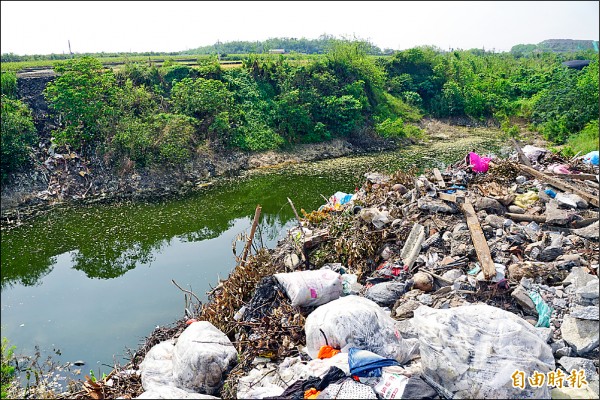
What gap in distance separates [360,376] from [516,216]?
10.9ft

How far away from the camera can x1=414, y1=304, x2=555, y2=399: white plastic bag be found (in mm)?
2744

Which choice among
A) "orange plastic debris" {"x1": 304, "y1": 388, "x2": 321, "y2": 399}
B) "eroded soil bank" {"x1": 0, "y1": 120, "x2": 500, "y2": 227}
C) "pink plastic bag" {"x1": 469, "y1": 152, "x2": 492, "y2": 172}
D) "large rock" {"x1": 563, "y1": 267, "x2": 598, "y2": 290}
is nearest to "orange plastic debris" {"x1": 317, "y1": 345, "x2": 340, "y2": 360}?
"orange plastic debris" {"x1": 304, "y1": 388, "x2": 321, "y2": 399}

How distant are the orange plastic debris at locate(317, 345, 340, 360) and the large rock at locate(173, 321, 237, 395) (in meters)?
0.78

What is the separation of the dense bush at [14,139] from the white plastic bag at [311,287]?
9321 millimetres

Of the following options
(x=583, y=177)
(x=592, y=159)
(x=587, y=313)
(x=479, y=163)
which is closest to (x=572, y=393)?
(x=587, y=313)

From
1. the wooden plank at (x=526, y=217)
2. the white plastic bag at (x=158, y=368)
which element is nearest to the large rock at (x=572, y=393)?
the wooden plank at (x=526, y=217)

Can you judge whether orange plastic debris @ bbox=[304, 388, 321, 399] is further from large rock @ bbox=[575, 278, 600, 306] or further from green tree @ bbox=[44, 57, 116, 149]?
green tree @ bbox=[44, 57, 116, 149]

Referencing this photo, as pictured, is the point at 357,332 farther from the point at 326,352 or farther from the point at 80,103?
the point at 80,103

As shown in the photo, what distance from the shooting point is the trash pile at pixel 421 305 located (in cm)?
289

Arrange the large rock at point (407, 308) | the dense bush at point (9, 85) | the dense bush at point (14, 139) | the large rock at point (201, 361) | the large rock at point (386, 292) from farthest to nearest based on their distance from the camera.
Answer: the dense bush at point (9, 85), the dense bush at point (14, 139), the large rock at point (386, 292), the large rock at point (407, 308), the large rock at point (201, 361)

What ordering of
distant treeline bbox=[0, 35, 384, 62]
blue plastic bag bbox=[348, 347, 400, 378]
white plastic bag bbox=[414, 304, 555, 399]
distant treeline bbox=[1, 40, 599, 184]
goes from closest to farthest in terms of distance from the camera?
white plastic bag bbox=[414, 304, 555, 399] < blue plastic bag bbox=[348, 347, 400, 378] < distant treeline bbox=[1, 40, 599, 184] < distant treeline bbox=[0, 35, 384, 62]

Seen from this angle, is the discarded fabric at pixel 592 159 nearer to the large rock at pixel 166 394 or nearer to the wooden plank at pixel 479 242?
the wooden plank at pixel 479 242

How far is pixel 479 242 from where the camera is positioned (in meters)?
4.61

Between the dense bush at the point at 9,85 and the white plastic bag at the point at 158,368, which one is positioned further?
the dense bush at the point at 9,85
